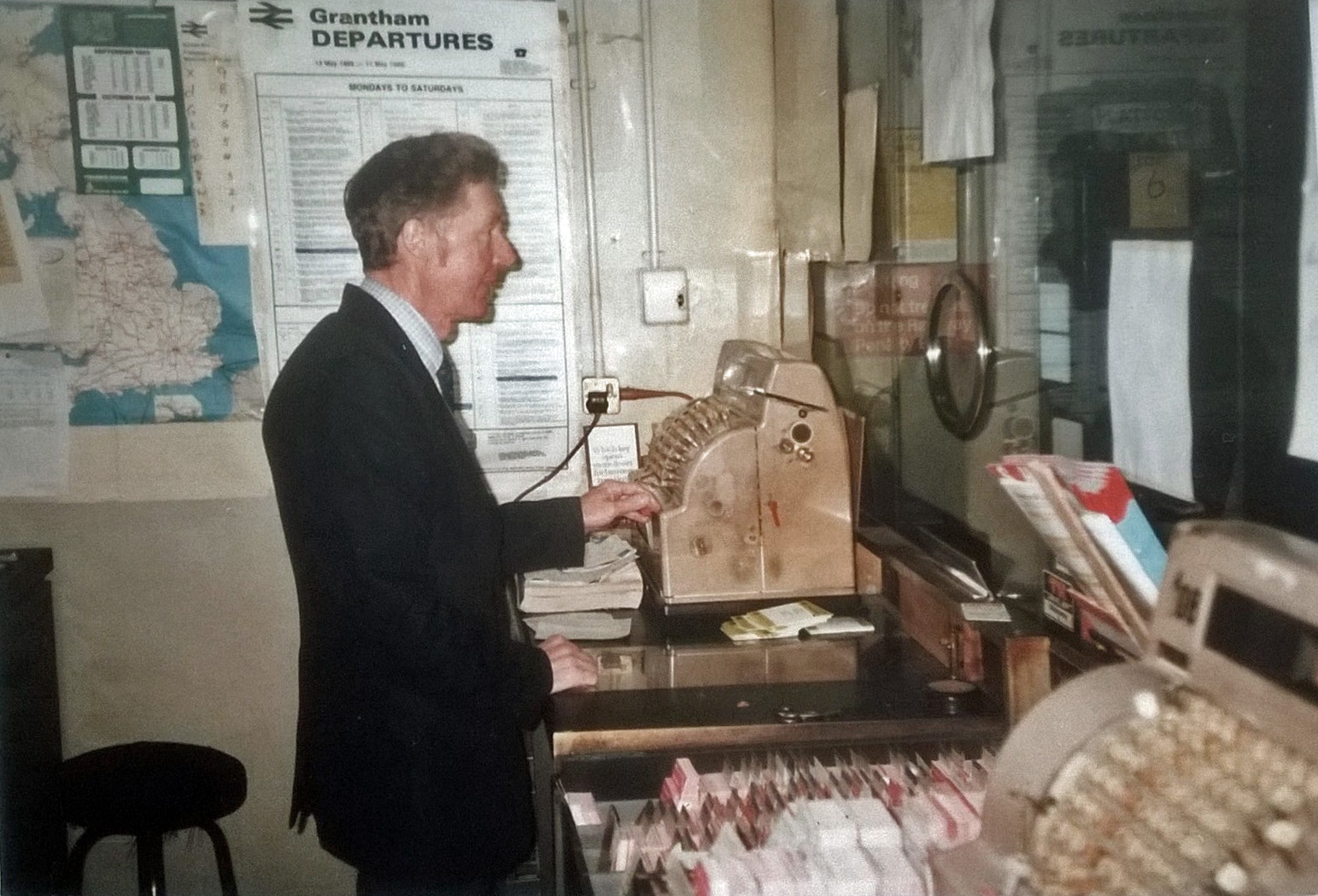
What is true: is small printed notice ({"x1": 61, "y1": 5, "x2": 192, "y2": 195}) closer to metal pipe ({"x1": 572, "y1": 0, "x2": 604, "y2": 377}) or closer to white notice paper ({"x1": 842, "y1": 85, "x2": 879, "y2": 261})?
metal pipe ({"x1": 572, "y1": 0, "x2": 604, "y2": 377})

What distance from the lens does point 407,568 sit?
1467mm

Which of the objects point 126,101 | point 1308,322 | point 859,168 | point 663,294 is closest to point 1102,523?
point 1308,322

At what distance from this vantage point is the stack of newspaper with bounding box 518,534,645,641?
5.79 feet

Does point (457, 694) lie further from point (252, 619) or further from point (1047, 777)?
point (252, 619)

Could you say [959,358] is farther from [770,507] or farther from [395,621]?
[395,621]

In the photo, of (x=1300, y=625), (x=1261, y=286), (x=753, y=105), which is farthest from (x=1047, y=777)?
(x=753, y=105)

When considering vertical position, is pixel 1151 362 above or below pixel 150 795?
above

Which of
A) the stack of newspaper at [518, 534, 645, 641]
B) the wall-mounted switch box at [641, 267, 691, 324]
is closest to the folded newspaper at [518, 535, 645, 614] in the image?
the stack of newspaper at [518, 534, 645, 641]

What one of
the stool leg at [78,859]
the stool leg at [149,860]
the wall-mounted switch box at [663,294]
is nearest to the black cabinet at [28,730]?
the stool leg at [78,859]

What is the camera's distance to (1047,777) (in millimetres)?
773

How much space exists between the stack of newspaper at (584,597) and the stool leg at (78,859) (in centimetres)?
89

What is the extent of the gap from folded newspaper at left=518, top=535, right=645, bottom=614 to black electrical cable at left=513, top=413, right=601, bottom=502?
1.93 ft

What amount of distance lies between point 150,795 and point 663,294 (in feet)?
4.84

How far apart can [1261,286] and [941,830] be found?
0.61m
